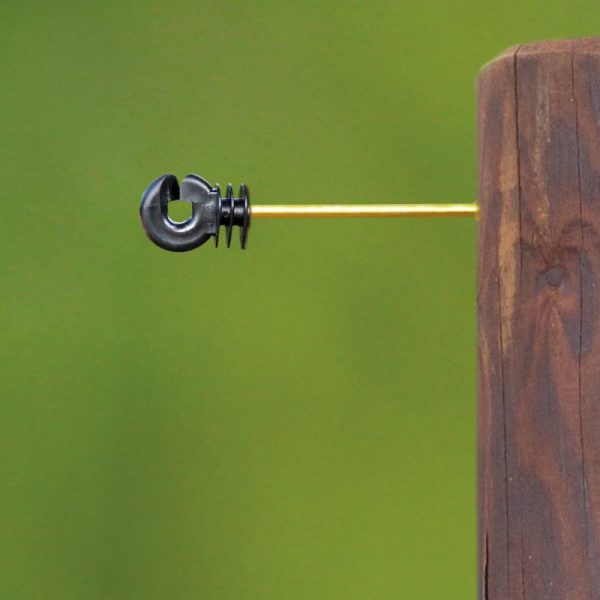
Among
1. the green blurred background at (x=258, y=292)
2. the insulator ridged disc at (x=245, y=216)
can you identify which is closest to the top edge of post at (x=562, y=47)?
the insulator ridged disc at (x=245, y=216)

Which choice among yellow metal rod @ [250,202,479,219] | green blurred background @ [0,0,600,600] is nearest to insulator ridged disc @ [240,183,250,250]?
yellow metal rod @ [250,202,479,219]

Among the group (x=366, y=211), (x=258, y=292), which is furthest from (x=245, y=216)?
(x=258, y=292)

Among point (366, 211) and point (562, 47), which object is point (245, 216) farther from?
point (562, 47)

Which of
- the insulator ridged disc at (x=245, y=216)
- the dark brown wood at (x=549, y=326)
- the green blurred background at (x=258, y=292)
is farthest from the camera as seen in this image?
the green blurred background at (x=258, y=292)

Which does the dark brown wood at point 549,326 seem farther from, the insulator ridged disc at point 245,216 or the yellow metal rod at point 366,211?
the insulator ridged disc at point 245,216

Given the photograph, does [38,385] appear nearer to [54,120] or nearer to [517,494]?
[54,120]

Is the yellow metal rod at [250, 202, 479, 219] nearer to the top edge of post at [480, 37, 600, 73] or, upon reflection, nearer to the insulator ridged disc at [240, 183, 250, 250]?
the insulator ridged disc at [240, 183, 250, 250]

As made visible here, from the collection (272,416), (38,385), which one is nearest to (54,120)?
(38,385)

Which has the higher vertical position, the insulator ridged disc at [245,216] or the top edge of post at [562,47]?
the top edge of post at [562,47]
